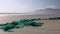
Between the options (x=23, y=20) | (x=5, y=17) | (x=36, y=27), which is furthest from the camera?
(x=5, y=17)

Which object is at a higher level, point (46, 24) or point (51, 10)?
point (51, 10)

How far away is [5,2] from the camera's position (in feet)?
4.91

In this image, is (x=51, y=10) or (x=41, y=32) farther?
(x=51, y=10)

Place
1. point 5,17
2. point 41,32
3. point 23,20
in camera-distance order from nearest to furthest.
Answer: point 41,32
point 23,20
point 5,17

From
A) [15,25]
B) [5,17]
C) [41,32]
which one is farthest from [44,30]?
[5,17]

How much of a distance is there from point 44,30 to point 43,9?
18.3 inches

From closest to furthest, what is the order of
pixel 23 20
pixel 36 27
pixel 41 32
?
pixel 41 32 → pixel 36 27 → pixel 23 20

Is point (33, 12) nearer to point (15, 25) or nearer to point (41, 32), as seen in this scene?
point (15, 25)

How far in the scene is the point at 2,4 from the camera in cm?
151

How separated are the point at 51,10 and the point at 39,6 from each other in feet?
0.50

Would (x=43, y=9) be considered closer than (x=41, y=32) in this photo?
No

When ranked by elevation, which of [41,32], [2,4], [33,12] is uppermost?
[2,4]

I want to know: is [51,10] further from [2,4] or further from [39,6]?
[2,4]

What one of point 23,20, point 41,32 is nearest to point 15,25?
point 23,20
